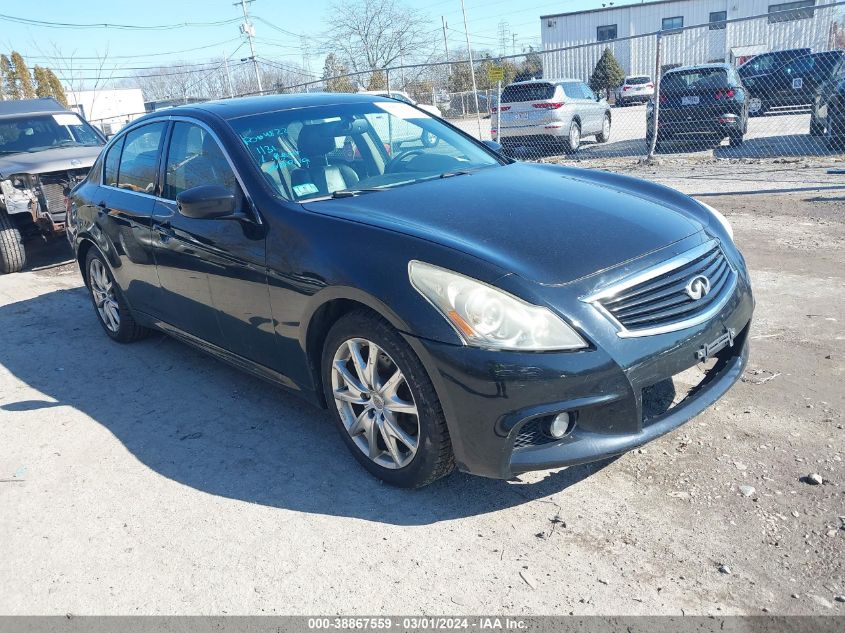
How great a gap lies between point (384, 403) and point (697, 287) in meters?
1.40

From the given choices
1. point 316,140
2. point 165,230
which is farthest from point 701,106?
point 165,230

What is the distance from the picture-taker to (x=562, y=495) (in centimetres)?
307

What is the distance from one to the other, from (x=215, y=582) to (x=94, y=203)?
138 inches

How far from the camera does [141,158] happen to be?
4758 millimetres

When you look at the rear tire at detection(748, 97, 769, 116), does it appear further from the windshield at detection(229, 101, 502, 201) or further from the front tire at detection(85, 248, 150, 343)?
the front tire at detection(85, 248, 150, 343)

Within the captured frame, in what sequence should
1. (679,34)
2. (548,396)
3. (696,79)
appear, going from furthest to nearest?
(679,34) → (696,79) → (548,396)

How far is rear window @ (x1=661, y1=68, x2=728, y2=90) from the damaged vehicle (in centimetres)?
1015

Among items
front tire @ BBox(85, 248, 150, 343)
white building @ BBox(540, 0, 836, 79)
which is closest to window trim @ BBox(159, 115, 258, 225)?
front tire @ BBox(85, 248, 150, 343)

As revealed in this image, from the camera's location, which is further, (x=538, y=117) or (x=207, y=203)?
(x=538, y=117)

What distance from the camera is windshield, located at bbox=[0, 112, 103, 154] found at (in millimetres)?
9672

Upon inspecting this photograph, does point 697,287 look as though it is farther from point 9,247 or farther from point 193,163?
point 9,247

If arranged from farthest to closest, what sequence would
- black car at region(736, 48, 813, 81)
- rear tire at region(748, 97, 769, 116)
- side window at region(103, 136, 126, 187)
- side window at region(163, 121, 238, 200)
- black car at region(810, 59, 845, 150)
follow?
black car at region(736, 48, 813, 81) → rear tire at region(748, 97, 769, 116) → black car at region(810, 59, 845, 150) → side window at region(103, 136, 126, 187) → side window at region(163, 121, 238, 200)

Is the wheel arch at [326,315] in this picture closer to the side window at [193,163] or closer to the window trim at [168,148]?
the window trim at [168,148]

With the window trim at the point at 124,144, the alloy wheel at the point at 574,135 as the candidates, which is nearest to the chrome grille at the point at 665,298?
the window trim at the point at 124,144
